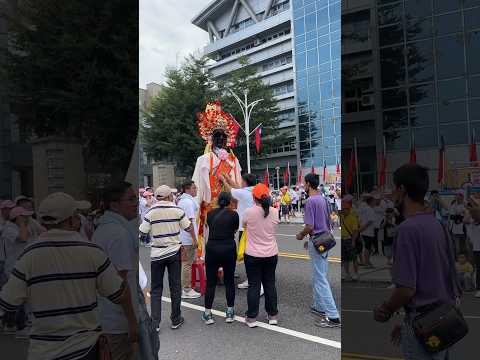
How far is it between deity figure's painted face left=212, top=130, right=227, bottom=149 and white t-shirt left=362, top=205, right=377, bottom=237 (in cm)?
312

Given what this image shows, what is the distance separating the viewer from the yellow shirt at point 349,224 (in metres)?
1.69

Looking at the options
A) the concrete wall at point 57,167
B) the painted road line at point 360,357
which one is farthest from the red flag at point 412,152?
the concrete wall at point 57,167

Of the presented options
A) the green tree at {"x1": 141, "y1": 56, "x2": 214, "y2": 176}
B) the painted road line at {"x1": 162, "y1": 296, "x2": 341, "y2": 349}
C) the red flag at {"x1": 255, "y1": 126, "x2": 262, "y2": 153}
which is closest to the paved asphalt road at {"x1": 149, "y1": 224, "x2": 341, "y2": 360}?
the painted road line at {"x1": 162, "y1": 296, "x2": 341, "y2": 349}

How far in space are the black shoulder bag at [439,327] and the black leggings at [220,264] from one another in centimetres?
236

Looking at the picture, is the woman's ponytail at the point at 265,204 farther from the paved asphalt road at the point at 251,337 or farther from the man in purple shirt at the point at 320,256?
the paved asphalt road at the point at 251,337

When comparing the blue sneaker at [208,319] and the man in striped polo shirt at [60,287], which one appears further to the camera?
the blue sneaker at [208,319]

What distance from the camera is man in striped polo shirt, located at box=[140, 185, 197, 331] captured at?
3574mm

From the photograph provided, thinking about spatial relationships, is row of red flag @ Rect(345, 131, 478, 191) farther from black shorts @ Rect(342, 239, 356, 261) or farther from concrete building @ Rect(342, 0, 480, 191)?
black shorts @ Rect(342, 239, 356, 261)

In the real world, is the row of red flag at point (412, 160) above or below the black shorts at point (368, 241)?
above

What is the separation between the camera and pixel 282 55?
859 centimetres

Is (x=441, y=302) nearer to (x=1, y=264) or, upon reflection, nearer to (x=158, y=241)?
(x=1, y=264)

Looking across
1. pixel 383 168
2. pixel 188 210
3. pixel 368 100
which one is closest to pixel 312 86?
pixel 188 210

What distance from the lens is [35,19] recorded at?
169 centimetres

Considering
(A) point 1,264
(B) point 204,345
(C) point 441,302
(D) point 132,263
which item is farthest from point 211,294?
(C) point 441,302
